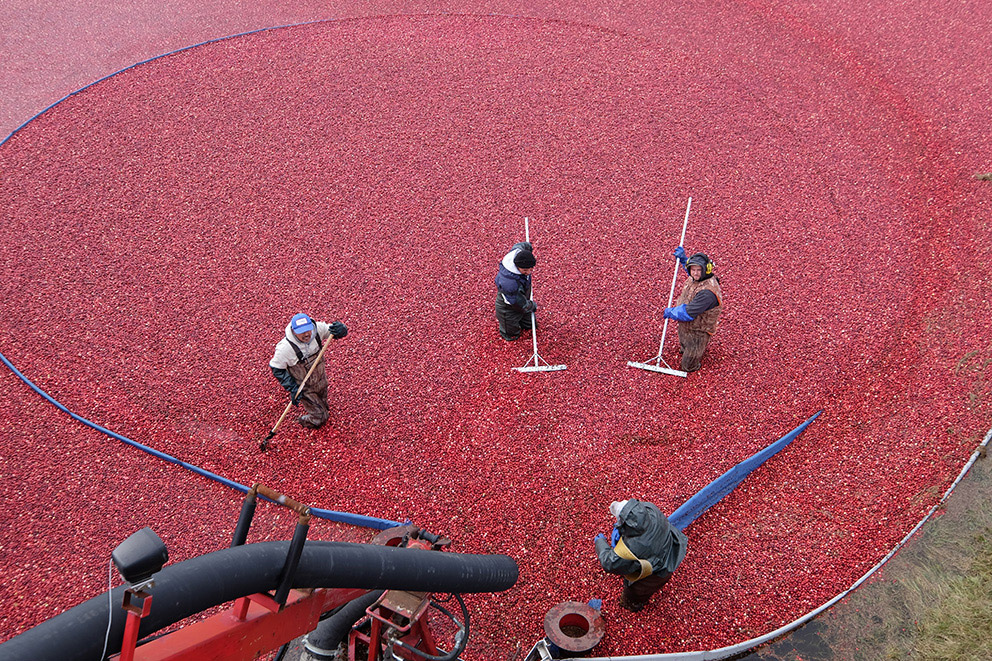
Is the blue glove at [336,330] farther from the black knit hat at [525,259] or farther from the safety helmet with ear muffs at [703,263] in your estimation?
the safety helmet with ear muffs at [703,263]

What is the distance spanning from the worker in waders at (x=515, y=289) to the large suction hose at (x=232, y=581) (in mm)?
4963

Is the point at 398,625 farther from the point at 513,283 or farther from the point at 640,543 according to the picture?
the point at 513,283

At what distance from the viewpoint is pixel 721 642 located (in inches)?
270

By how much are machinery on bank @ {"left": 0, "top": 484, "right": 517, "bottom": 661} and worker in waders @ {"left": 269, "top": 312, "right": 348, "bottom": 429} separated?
10.3 feet

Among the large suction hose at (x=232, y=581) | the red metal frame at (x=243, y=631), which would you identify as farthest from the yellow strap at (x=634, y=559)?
the red metal frame at (x=243, y=631)

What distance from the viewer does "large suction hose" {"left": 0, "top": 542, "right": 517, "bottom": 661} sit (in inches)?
121

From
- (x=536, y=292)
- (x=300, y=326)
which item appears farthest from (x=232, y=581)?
(x=536, y=292)

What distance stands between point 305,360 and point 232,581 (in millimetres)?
5044

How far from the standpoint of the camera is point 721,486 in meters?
8.11

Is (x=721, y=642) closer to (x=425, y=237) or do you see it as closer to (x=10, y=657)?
(x=10, y=657)

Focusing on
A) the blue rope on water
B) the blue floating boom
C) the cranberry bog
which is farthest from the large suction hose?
the blue floating boom

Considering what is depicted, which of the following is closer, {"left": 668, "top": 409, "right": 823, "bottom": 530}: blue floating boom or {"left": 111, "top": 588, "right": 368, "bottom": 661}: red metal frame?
{"left": 111, "top": 588, "right": 368, "bottom": 661}: red metal frame

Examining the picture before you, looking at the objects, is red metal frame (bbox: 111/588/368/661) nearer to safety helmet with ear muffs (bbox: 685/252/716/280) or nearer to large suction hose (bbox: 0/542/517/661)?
large suction hose (bbox: 0/542/517/661)

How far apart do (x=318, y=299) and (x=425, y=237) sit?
2005mm
